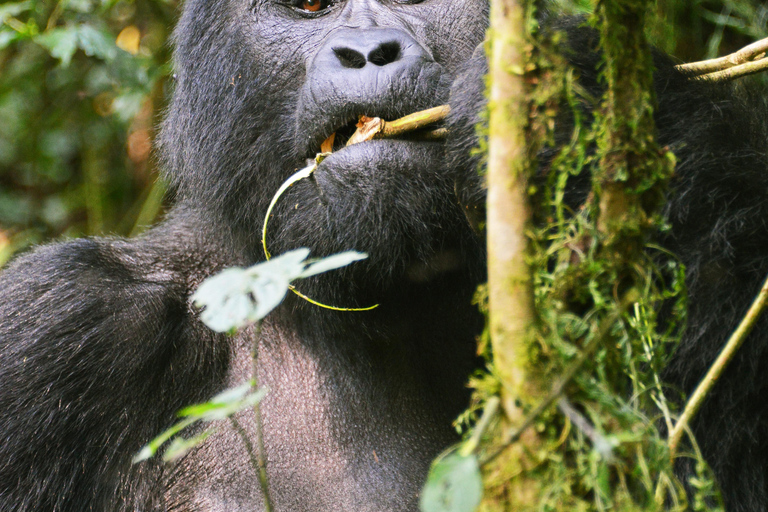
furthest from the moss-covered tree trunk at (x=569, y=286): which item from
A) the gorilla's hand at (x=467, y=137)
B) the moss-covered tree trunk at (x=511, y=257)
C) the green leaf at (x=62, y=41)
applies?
the green leaf at (x=62, y=41)

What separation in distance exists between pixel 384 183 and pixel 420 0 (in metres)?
0.80

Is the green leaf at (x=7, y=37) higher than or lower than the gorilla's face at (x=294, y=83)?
lower

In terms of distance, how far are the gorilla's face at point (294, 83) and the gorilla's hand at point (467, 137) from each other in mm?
141

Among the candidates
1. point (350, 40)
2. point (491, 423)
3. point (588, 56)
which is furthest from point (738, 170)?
point (491, 423)

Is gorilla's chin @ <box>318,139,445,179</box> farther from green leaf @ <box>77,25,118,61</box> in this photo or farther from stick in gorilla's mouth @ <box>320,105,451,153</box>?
green leaf @ <box>77,25,118,61</box>

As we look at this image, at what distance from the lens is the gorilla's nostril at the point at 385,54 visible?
198cm

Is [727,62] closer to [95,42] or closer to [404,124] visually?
[404,124]

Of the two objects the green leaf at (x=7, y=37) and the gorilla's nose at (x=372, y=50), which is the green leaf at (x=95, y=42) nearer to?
the green leaf at (x=7, y=37)

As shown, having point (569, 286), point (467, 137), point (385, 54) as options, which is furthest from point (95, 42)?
point (569, 286)

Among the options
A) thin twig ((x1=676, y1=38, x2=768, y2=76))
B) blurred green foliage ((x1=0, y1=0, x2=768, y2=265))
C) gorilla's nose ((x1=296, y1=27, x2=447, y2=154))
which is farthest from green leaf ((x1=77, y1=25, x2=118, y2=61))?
thin twig ((x1=676, y1=38, x2=768, y2=76))

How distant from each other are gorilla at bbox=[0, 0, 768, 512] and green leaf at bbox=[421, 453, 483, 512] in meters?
0.95

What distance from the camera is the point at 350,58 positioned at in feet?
6.68

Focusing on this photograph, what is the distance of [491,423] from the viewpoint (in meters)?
0.92

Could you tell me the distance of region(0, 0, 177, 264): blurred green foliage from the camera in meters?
5.22
